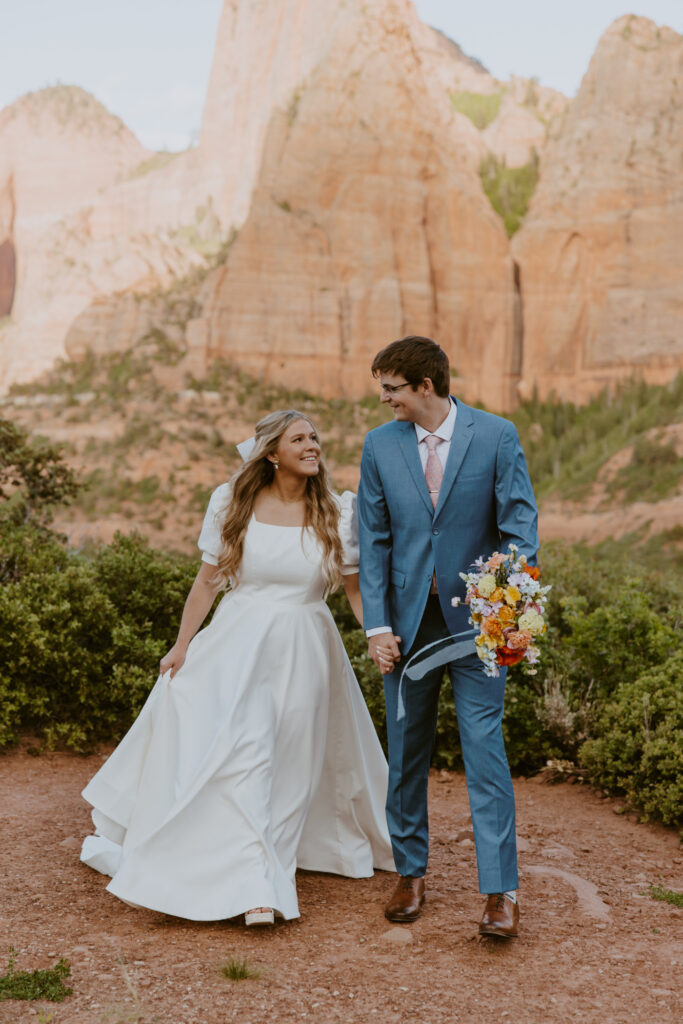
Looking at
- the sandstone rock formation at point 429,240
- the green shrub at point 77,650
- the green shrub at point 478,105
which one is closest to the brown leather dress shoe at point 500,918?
the green shrub at point 77,650

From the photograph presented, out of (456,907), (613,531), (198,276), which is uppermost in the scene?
(198,276)

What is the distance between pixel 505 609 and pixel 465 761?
2.32ft

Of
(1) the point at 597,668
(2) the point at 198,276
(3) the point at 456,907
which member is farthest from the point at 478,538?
(2) the point at 198,276

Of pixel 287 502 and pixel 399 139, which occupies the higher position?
pixel 399 139

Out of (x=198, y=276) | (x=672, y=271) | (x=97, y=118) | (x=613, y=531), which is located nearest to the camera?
(x=613, y=531)

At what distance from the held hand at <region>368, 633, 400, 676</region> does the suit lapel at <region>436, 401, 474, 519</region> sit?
0.51 m

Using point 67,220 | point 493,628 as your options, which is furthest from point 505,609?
point 67,220

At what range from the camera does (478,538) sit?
3.93m

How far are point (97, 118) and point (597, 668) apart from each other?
226 feet

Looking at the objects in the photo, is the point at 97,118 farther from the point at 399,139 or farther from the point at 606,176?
the point at 606,176

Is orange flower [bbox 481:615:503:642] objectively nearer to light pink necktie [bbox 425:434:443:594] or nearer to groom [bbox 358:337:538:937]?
groom [bbox 358:337:538:937]

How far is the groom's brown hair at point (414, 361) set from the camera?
12.7ft

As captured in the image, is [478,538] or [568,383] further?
[568,383]

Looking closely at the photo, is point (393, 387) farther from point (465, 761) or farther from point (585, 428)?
point (585, 428)
